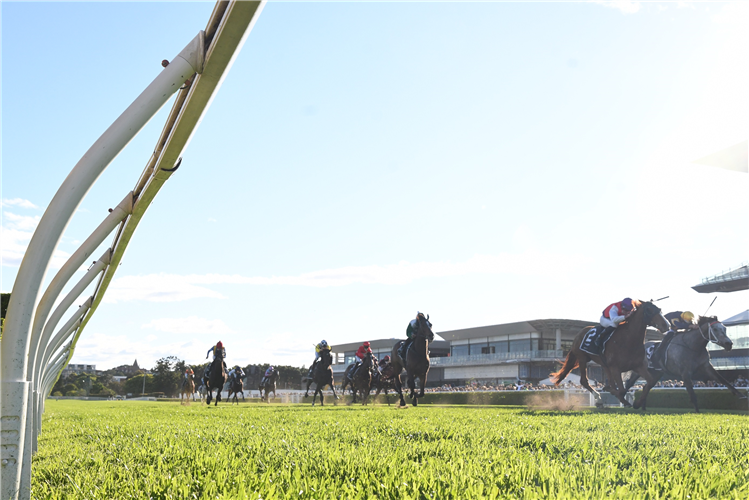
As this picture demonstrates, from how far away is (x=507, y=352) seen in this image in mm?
64062

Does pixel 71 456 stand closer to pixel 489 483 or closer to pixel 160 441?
pixel 160 441

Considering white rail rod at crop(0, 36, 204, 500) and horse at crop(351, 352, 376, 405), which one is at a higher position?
white rail rod at crop(0, 36, 204, 500)

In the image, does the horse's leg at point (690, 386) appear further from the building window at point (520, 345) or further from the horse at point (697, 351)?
the building window at point (520, 345)

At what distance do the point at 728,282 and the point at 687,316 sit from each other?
6118 cm

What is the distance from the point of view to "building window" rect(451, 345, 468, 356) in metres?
71.1

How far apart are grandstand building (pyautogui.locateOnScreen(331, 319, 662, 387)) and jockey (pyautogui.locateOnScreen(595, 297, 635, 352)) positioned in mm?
44315

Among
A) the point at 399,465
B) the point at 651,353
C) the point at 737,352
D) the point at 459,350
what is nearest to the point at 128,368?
the point at 459,350

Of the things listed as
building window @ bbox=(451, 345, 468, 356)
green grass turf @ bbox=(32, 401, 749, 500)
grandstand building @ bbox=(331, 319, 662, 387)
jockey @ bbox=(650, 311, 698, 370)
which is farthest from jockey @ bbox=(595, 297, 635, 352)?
building window @ bbox=(451, 345, 468, 356)

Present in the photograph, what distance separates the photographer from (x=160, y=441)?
5668 mm

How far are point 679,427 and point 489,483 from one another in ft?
16.3

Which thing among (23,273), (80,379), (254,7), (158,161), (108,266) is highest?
(254,7)

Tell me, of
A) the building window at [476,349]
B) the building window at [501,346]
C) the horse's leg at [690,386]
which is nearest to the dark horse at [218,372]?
the horse's leg at [690,386]

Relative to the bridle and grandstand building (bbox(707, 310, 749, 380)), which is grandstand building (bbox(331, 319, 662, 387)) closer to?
grandstand building (bbox(707, 310, 749, 380))

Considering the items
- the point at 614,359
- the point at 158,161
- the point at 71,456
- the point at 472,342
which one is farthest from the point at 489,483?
the point at 472,342
